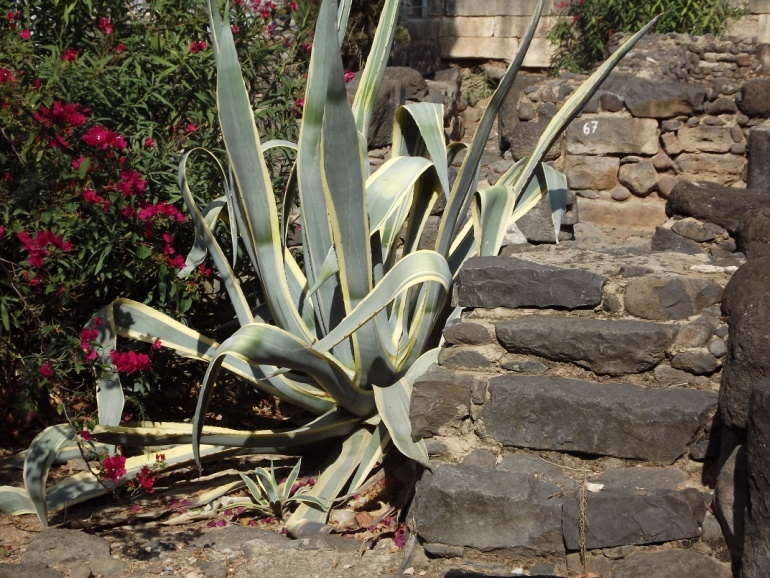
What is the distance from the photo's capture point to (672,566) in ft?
7.88

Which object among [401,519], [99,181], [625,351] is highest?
[99,181]

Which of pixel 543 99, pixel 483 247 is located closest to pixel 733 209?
pixel 483 247

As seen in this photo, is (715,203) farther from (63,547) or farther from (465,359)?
(63,547)

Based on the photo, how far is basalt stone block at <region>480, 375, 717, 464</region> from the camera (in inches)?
104

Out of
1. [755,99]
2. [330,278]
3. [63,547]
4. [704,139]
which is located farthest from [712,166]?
[63,547]

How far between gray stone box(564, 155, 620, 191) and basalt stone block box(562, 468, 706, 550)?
3.45m

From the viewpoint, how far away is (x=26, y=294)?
10.7 feet

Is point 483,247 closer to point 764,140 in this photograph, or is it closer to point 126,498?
point 126,498

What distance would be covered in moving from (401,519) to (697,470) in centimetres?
95

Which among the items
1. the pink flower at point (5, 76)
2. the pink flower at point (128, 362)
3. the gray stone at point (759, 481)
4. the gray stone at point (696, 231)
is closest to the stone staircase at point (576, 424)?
the gray stone at point (759, 481)

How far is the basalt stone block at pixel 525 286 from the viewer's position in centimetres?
302

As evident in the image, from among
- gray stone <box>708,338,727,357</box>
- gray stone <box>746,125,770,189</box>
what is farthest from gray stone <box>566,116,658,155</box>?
gray stone <box>708,338,727,357</box>

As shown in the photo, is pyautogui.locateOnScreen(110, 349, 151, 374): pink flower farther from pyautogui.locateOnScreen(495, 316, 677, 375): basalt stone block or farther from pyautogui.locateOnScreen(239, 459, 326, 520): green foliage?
pyautogui.locateOnScreen(495, 316, 677, 375): basalt stone block

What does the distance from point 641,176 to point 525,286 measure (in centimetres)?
295
